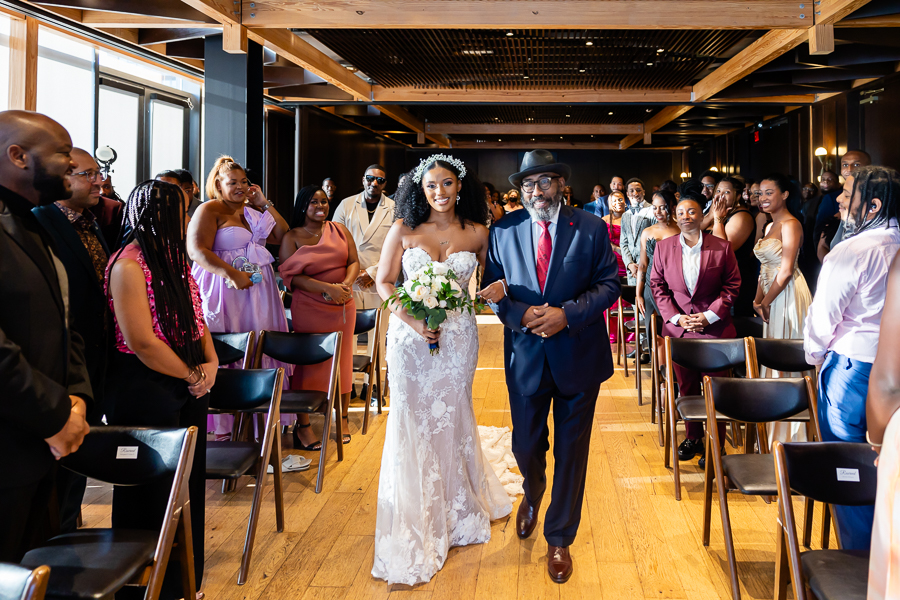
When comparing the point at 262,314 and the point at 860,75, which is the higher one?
the point at 860,75

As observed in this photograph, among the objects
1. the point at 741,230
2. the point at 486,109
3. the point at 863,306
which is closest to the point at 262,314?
the point at 863,306

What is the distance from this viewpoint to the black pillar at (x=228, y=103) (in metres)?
6.11

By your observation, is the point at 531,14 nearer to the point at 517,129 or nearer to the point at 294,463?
the point at 294,463

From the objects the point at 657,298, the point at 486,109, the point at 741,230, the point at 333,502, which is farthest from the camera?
the point at 486,109

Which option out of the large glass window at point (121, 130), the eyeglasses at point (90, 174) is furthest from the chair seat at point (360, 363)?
the large glass window at point (121, 130)

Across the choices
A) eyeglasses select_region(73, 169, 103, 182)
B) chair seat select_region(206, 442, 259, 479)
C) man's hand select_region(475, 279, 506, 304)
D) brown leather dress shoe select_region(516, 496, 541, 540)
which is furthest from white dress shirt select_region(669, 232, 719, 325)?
eyeglasses select_region(73, 169, 103, 182)

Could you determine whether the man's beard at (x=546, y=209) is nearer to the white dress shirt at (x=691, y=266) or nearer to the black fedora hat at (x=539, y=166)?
the black fedora hat at (x=539, y=166)

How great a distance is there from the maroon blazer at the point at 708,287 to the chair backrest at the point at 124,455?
3473 millimetres

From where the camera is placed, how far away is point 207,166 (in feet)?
18.7

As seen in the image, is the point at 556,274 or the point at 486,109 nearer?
the point at 556,274

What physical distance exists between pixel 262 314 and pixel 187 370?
1.89 m

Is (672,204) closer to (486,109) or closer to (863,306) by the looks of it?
(863,306)

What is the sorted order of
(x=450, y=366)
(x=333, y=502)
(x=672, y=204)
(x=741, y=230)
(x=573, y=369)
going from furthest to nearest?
1. (x=672, y=204)
2. (x=741, y=230)
3. (x=333, y=502)
4. (x=450, y=366)
5. (x=573, y=369)

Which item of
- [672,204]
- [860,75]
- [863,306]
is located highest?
[860,75]
